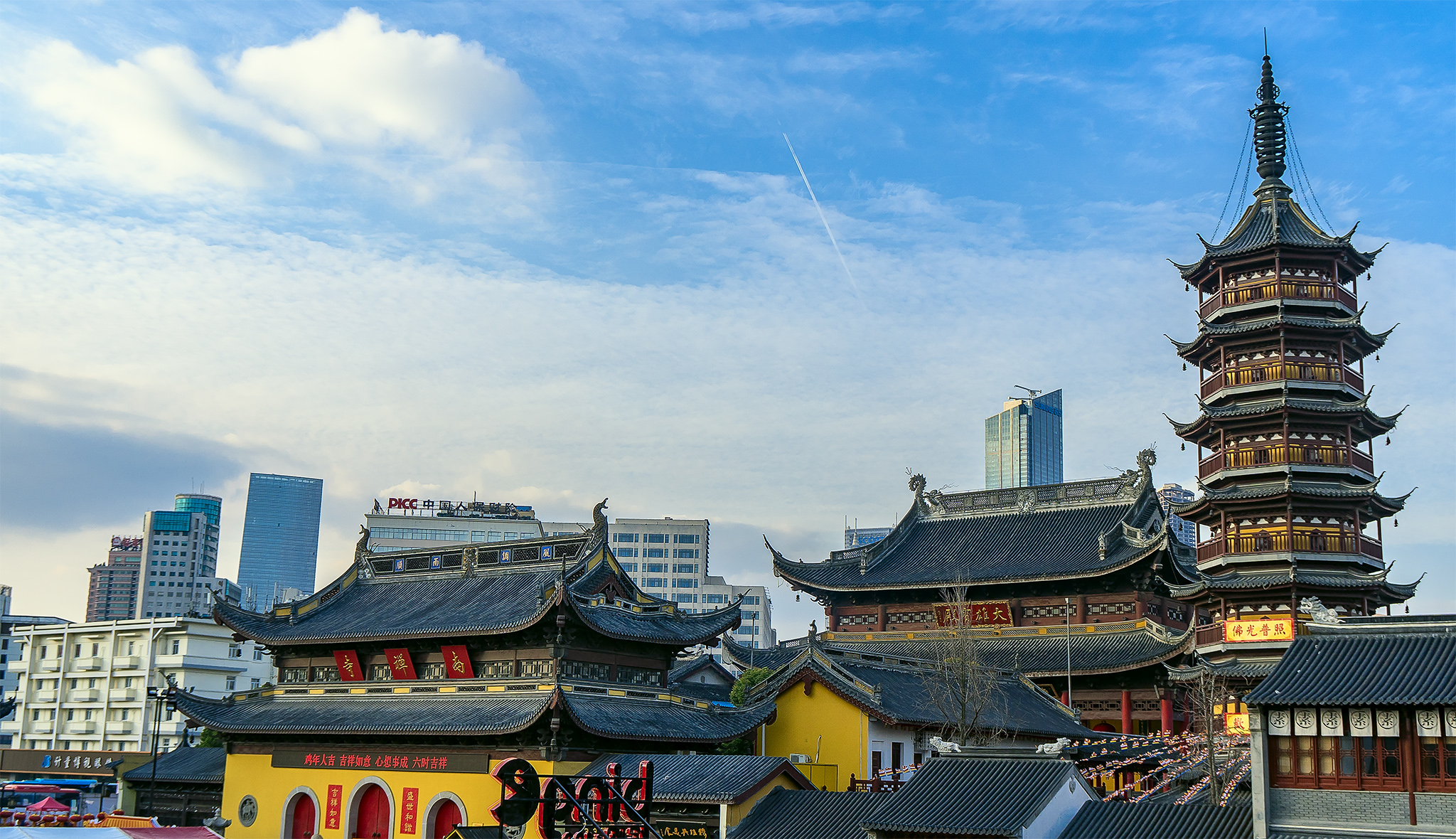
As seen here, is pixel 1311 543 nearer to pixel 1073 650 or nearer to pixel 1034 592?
pixel 1073 650

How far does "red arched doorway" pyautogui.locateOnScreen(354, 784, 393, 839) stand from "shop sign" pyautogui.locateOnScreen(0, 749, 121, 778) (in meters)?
37.2

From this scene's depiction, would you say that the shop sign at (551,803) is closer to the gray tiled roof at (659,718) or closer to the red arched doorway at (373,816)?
the gray tiled roof at (659,718)

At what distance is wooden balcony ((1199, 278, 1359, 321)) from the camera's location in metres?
47.3

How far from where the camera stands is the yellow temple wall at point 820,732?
132 ft

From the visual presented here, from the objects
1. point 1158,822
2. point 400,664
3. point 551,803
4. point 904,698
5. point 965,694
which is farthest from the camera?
point 400,664

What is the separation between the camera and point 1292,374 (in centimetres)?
4675

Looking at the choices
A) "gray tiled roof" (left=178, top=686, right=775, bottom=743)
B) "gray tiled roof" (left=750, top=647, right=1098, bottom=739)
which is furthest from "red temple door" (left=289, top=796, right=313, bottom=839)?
"gray tiled roof" (left=750, top=647, right=1098, bottom=739)

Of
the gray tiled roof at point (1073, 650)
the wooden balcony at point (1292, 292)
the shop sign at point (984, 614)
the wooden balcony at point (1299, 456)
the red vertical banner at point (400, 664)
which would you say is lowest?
the red vertical banner at point (400, 664)

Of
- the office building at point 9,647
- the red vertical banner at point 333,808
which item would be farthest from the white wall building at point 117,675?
the red vertical banner at point 333,808

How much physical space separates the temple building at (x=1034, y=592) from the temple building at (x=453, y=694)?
260 inches

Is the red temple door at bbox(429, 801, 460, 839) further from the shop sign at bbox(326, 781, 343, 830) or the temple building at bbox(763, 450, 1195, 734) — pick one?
the temple building at bbox(763, 450, 1195, 734)

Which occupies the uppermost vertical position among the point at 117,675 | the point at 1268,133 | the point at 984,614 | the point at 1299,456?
the point at 1268,133

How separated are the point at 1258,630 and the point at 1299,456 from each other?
6.54 meters

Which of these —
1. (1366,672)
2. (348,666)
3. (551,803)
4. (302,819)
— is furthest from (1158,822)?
(302,819)
